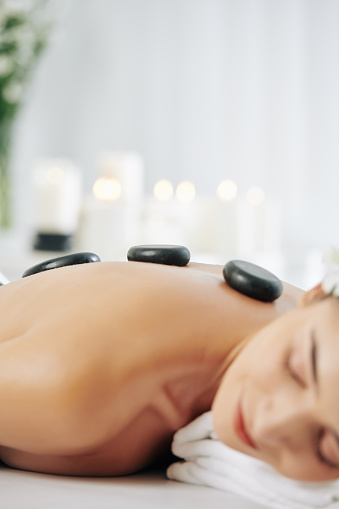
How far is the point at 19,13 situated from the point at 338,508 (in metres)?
2.56

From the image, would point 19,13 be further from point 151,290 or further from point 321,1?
point 151,290

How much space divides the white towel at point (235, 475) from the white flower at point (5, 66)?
7.42 ft

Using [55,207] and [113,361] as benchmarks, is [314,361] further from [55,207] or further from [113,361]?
[55,207]

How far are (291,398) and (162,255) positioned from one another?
0.93 ft

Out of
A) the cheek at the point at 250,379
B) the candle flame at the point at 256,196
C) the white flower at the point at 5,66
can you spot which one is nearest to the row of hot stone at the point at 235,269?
the cheek at the point at 250,379

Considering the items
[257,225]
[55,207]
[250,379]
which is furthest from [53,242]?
[250,379]

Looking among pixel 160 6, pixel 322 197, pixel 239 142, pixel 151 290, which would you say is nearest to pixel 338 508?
pixel 151 290

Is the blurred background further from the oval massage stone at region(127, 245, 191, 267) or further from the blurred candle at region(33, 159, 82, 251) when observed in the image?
the oval massage stone at region(127, 245, 191, 267)

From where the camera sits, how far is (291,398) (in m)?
0.53

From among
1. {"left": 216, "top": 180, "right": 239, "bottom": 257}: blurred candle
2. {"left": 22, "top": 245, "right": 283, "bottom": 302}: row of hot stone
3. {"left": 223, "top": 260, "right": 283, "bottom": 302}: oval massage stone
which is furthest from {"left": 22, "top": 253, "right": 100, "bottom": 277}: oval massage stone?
{"left": 216, "top": 180, "right": 239, "bottom": 257}: blurred candle

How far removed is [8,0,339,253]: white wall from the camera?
230cm

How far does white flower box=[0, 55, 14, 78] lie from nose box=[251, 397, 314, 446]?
2.38 m

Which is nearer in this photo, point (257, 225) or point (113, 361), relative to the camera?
point (113, 361)

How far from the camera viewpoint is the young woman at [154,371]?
1.75 ft
